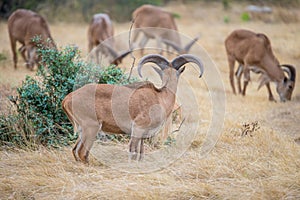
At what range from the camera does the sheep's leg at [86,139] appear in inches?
268

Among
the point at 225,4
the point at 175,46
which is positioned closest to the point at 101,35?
the point at 175,46

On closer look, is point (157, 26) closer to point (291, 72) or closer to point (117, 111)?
point (291, 72)

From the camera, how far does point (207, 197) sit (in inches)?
237

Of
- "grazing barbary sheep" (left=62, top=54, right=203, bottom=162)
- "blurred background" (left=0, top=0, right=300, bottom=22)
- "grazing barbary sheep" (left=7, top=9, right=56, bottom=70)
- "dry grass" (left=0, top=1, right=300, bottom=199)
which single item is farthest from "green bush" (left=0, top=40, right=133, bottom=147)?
"blurred background" (left=0, top=0, right=300, bottom=22)

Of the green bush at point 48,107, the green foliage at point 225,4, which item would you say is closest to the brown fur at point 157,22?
the green foliage at point 225,4

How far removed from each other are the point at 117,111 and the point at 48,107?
155 centimetres

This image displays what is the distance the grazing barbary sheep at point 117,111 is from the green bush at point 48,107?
797mm

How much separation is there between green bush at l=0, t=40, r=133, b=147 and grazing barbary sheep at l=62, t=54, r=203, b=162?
0.80 metres

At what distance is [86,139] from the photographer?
6.86 meters

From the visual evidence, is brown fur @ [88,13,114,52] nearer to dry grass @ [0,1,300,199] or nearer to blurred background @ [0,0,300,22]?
blurred background @ [0,0,300,22]

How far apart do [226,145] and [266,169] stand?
4.55 ft

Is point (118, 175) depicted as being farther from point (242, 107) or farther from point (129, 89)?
point (242, 107)

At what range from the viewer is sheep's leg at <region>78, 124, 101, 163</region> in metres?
6.82

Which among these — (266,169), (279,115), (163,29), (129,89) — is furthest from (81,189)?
(163,29)
